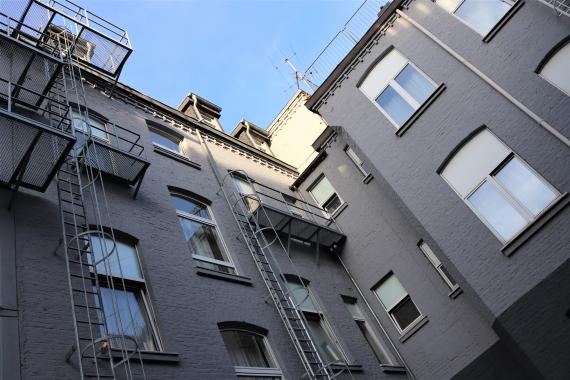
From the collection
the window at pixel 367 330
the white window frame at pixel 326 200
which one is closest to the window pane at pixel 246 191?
the white window frame at pixel 326 200

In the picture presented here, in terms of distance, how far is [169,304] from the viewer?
965 cm

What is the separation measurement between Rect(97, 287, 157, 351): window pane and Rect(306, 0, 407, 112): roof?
1006 centimetres

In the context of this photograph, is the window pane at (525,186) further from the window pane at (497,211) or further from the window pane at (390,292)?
the window pane at (390,292)

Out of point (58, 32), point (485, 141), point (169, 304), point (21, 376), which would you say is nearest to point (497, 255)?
point (485, 141)

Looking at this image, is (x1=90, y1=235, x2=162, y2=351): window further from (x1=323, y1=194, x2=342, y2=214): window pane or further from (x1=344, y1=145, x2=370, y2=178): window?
(x1=323, y1=194, x2=342, y2=214): window pane

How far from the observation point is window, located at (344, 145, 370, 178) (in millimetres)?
17192

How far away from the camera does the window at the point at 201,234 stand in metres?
12.1

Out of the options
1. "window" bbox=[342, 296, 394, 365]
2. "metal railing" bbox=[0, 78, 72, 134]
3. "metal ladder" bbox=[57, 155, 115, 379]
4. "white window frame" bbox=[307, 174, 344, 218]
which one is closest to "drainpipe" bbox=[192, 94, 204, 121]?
"white window frame" bbox=[307, 174, 344, 218]

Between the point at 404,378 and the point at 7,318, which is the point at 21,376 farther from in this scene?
the point at 404,378

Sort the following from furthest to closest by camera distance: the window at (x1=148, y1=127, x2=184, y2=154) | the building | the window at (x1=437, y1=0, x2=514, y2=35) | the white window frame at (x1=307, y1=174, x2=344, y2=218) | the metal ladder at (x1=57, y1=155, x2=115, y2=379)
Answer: the white window frame at (x1=307, y1=174, x2=344, y2=218), the window at (x1=148, y1=127, x2=184, y2=154), the window at (x1=437, y1=0, x2=514, y2=35), the building, the metal ladder at (x1=57, y1=155, x2=115, y2=379)

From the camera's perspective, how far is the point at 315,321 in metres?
13.8

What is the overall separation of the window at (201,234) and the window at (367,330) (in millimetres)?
4752

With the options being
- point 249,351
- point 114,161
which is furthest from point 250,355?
point 114,161

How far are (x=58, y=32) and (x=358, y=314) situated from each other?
11569mm
